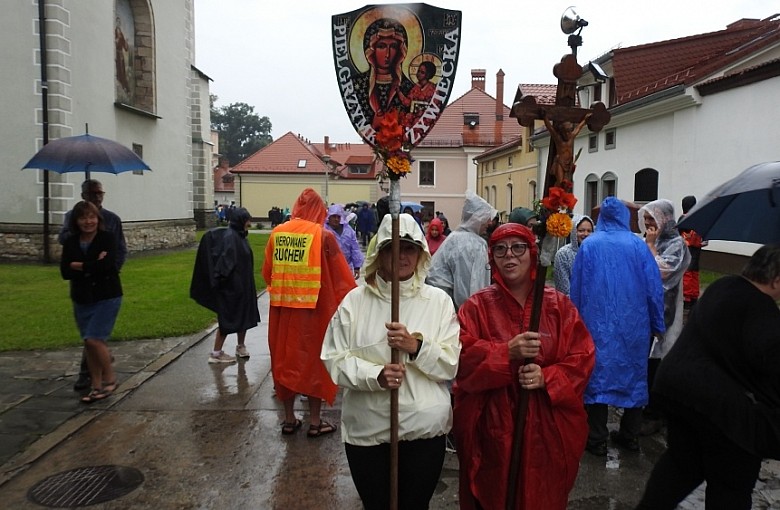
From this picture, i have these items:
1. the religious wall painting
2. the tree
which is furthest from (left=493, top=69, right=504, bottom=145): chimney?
the tree

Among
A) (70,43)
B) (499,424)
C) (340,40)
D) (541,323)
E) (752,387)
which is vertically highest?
(70,43)

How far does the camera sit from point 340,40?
3.08 metres

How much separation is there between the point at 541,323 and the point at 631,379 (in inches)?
78.8

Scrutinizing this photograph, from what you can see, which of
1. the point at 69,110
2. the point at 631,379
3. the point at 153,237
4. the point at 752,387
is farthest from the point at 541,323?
the point at 153,237

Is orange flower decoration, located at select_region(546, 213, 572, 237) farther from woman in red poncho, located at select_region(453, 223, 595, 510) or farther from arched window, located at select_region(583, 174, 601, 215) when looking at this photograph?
arched window, located at select_region(583, 174, 601, 215)

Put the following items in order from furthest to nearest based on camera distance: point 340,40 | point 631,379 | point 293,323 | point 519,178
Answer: point 519,178
point 293,323
point 631,379
point 340,40

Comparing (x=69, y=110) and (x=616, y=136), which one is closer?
(x=69, y=110)

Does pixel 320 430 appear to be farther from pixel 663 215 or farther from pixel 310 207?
pixel 663 215

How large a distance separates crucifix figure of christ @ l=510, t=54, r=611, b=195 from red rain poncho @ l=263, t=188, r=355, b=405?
2730mm

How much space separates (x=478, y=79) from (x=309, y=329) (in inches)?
1772

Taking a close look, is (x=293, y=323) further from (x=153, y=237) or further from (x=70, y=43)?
(x=153, y=237)

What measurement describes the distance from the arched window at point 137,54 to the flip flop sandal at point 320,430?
711 inches

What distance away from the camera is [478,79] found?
154ft

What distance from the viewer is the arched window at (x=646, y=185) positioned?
1714 cm
